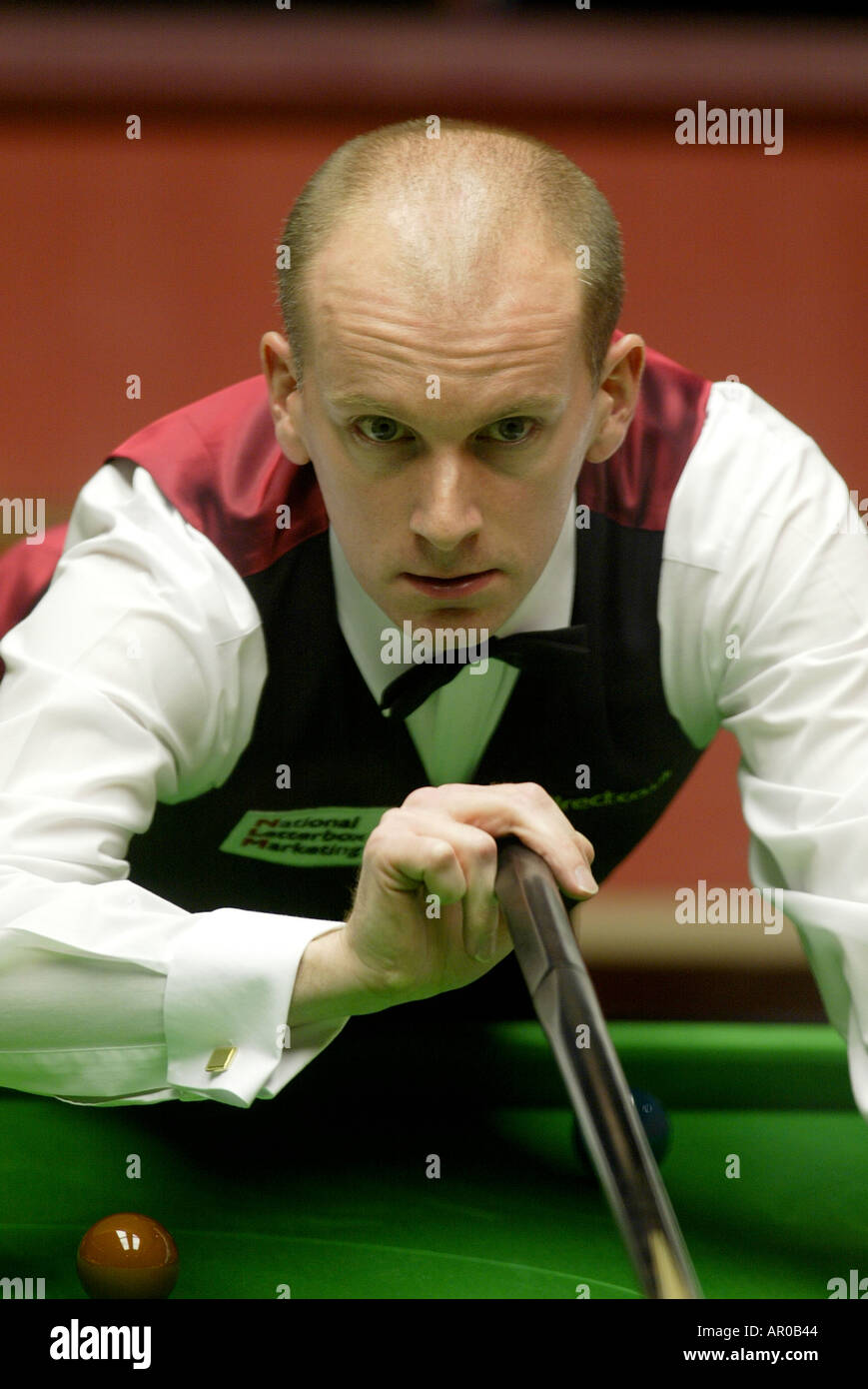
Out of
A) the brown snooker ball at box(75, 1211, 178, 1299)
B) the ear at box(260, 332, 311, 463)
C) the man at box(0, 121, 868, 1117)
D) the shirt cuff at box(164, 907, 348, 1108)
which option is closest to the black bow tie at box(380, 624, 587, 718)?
the man at box(0, 121, 868, 1117)

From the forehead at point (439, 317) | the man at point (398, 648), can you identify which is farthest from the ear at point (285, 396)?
the forehead at point (439, 317)

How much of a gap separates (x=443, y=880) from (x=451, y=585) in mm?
409

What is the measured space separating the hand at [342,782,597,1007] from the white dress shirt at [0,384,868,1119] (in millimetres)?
134

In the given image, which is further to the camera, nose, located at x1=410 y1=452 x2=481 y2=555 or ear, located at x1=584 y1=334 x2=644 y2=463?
ear, located at x1=584 y1=334 x2=644 y2=463

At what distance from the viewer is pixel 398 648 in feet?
5.85

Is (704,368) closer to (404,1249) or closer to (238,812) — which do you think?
(238,812)

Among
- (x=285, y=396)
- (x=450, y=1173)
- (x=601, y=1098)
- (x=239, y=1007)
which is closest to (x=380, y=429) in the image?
(x=285, y=396)

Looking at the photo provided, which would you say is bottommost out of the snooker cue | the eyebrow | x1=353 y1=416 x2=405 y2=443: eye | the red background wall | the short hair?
the snooker cue

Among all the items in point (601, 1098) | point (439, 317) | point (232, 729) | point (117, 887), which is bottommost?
point (601, 1098)

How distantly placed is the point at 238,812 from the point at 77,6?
70.6 inches

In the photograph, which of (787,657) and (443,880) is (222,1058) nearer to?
(443,880)

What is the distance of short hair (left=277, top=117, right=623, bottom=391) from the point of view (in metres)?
1.52

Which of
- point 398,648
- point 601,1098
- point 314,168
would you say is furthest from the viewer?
point 314,168

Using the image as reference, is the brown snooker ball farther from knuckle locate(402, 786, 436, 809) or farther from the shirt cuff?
knuckle locate(402, 786, 436, 809)
